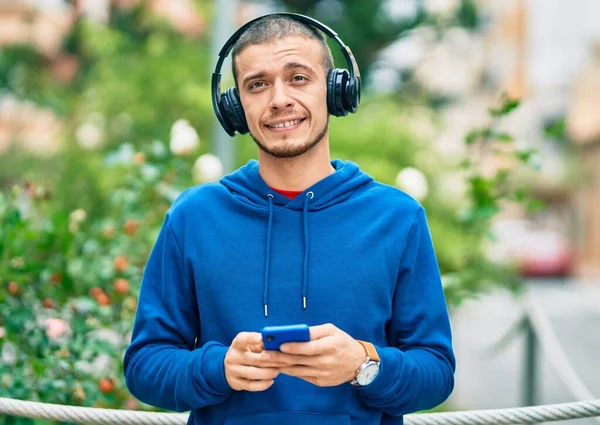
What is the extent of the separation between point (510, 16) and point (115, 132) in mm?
45005

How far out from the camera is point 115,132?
9.93 m

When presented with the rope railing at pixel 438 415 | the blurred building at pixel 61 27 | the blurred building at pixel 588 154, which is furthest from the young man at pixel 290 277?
the blurred building at pixel 588 154

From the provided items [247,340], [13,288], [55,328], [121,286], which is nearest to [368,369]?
[247,340]

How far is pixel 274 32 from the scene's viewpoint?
6.28ft

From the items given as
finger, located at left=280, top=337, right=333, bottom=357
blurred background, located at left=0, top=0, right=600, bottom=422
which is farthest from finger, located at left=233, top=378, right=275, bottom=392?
blurred background, located at left=0, top=0, right=600, bottom=422

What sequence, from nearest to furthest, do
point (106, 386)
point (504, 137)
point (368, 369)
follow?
point (368, 369)
point (106, 386)
point (504, 137)

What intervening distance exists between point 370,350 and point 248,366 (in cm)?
24

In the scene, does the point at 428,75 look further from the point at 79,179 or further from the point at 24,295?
the point at 24,295

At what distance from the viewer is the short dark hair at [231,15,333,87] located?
191 centimetres

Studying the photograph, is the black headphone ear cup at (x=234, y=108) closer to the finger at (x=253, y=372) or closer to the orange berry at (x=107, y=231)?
the finger at (x=253, y=372)

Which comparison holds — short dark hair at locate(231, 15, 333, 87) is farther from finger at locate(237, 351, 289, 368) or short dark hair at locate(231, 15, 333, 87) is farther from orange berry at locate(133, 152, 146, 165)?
orange berry at locate(133, 152, 146, 165)

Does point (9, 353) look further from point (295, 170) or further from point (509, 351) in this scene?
point (509, 351)

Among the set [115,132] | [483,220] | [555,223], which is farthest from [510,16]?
[483,220]

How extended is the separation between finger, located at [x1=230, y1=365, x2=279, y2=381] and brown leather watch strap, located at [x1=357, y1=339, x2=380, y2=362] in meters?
0.18
